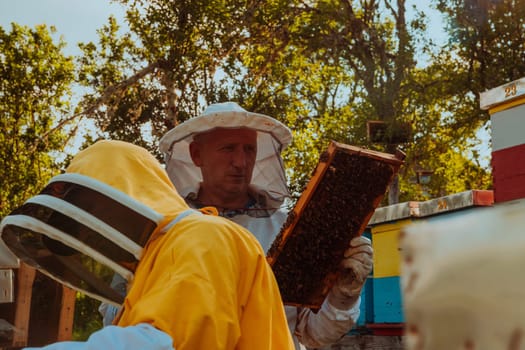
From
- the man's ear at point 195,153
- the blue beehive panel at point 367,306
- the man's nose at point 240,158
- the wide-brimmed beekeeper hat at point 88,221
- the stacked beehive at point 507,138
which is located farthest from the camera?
the blue beehive panel at point 367,306

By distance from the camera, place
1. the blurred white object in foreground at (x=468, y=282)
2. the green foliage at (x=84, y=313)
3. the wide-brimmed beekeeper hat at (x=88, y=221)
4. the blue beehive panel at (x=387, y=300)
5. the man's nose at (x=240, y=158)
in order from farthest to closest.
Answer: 1. the green foliage at (x=84, y=313)
2. the blue beehive panel at (x=387, y=300)
3. the man's nose at (x=240, y=158)
4. the wide-brimmed beekeeper hat at (x=88, y=221)
5. the blurred white object in foreground at (x=468, y=282)

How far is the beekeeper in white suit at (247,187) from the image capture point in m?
2.64

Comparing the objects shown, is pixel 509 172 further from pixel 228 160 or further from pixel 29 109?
pixel 29 109

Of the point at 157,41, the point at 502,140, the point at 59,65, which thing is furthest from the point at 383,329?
the point at 59,65

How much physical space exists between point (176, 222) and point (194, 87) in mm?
14259

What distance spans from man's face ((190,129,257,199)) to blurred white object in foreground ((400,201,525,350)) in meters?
2.54

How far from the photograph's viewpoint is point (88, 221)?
149 centimetres

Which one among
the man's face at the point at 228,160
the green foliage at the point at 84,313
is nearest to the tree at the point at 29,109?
the green foliage at the point at 84,313

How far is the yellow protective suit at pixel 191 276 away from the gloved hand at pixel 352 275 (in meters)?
1.07

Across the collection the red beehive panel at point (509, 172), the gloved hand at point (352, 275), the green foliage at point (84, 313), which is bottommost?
the green foliage at point (84, 313)

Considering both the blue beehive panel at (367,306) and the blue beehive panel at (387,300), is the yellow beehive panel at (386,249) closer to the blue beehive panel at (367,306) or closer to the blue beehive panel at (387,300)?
the blue beehive panel at (387,300)

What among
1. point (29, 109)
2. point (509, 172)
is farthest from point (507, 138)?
point (29, 109)

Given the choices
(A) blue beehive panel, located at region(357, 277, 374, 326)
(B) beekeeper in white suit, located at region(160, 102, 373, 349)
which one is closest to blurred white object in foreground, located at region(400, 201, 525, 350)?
(B) beekeeper in white suit, located at region(160, 102, 373, 349)

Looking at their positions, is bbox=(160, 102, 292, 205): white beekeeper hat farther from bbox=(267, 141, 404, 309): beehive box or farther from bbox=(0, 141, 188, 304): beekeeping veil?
bbox=(0, 141, 188, 304): beekeeping veil
